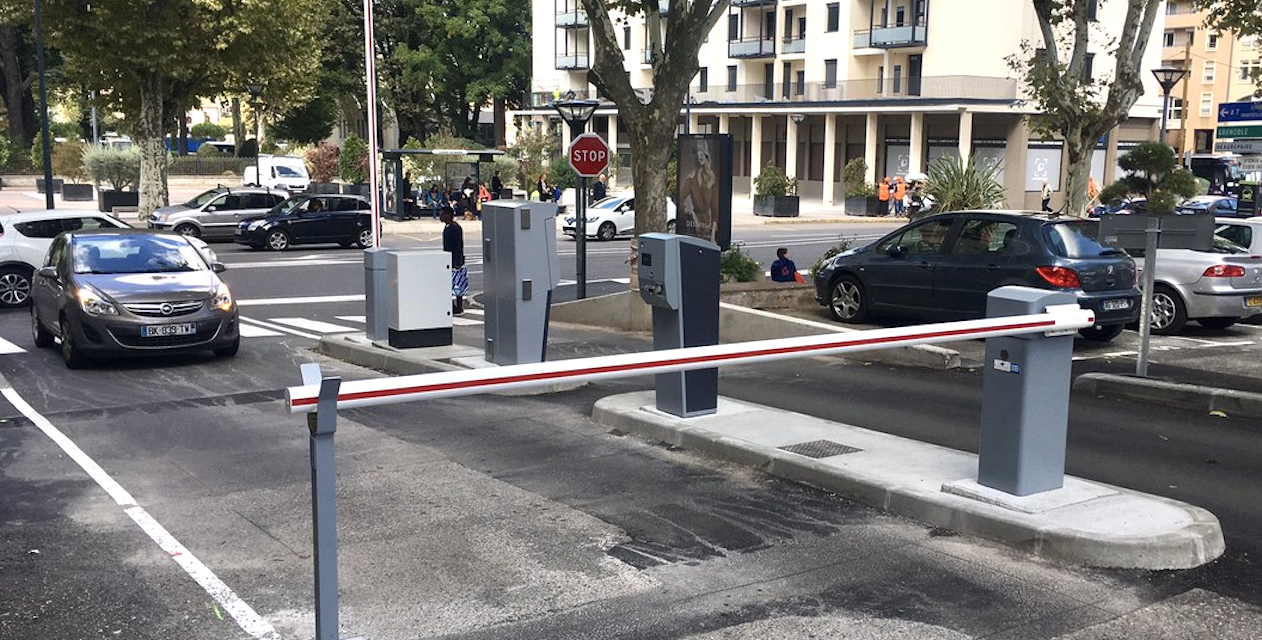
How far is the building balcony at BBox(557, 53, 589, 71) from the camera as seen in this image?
72.7 metres

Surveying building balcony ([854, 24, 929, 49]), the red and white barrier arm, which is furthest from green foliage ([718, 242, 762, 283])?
building balcony ([854, 24, 929, 49])

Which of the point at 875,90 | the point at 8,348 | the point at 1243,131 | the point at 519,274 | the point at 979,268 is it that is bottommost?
the point at 8,348

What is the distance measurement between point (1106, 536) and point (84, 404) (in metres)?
8.85

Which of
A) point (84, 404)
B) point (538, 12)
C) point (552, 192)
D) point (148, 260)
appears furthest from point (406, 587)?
point (538, 12)

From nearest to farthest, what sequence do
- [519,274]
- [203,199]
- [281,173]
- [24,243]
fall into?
[519,274] < [24,243] < [203,199] < [281,173]

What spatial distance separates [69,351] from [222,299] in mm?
1642

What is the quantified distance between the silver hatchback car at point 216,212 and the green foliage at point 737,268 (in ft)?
61.1

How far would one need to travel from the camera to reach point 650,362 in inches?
219

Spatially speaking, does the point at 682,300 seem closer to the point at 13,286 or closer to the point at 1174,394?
the point at 1174,394

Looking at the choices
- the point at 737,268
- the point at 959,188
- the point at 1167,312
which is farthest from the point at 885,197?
the point at 1167,312

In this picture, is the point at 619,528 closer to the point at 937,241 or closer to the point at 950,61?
the point at 937,241

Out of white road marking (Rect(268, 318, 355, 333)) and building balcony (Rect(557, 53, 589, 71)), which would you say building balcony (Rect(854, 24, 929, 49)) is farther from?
white road marking (Rect(268, 318, 355, 333))

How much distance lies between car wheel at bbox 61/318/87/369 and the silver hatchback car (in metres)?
20.6

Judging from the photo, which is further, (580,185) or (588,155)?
(580,185)
